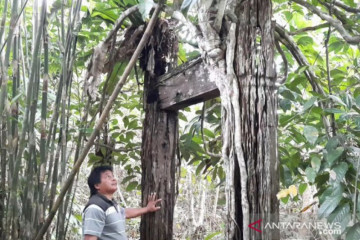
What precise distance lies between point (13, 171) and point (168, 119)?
0.99 metres

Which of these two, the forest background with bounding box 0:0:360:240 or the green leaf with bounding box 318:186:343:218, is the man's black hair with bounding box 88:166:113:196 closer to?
the forest background with bounding box 0:0:360:240

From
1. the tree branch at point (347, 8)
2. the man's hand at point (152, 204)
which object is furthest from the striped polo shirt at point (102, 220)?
the tree branch at point (347, 8)

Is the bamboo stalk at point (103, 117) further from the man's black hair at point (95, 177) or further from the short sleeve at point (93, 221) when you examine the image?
the man's black hair at point (95, 177)

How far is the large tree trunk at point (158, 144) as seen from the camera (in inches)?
87.8

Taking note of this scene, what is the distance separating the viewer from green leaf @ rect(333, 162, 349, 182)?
141 centimetres

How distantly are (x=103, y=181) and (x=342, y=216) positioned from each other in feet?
3.95

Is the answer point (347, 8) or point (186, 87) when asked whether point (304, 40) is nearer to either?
point (347, 8)

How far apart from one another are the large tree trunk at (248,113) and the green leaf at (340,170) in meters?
0.22

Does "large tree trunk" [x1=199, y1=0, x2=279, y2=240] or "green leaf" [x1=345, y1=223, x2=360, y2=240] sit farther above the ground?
"large tree trunk" [x1=199, y1=0, x2=279, y2=240]

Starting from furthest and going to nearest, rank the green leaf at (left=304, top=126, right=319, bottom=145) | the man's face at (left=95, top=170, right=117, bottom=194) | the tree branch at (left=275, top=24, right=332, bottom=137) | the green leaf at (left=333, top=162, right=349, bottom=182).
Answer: the man's face at (left=95, top=170, right=117, bottom=194) < the tree branch at (left=275, top=24, right=332, bottom=137) < the green leaf at (left=304, top=126, right=319, bottom=145) < the green leaf at (left=333, top=162, right=349, bottom=182)

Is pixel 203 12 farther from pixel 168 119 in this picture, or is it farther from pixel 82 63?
pixel 82 63

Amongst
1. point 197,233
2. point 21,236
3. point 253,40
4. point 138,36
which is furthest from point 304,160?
point 197,233

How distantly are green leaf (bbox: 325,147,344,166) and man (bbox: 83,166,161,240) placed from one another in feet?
3.36

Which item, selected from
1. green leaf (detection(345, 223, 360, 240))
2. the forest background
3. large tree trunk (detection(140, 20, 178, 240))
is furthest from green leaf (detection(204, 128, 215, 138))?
green leaf (detection(345, 223, 360, 240))
